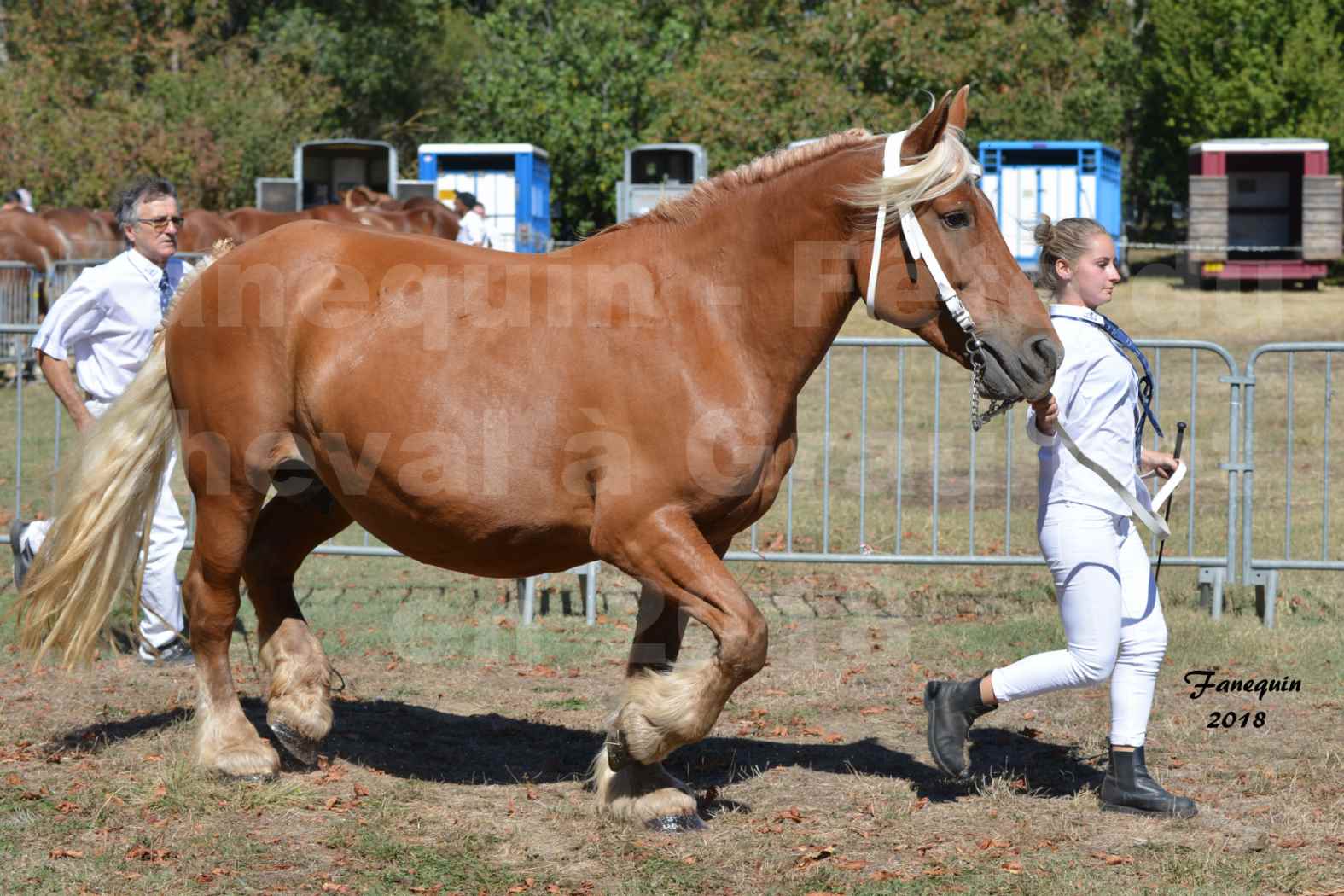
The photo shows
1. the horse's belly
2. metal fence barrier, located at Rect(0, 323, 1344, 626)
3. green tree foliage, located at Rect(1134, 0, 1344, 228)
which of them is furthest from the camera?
green tree foliage, located at Rect(1134, 0, 1344, 228)

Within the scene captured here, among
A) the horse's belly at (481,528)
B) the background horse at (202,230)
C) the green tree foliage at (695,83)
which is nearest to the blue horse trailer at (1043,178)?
the green tree foliage at (695,83)

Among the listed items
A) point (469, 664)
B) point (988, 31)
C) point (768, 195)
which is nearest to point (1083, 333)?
point (768, 195)

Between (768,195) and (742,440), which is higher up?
(768,195)

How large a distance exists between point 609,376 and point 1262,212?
24242 mm

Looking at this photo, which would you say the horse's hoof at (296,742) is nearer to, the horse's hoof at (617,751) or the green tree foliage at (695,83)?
the horse's hoof at (617,751)

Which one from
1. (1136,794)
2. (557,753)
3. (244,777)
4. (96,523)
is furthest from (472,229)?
(1136,794)

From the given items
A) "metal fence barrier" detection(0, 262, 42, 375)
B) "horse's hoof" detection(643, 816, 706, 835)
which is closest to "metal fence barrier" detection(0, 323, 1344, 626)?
"metal fence barrier" detection(0, 262, 42, 375)

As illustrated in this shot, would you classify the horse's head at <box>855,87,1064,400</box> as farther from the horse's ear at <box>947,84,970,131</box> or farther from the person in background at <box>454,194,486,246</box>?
the person in background at <box>454,194,486,246</box>

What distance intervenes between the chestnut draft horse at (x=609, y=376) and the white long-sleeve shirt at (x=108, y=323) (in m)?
1.42

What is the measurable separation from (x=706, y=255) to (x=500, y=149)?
898 inches

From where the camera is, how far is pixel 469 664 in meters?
6.84

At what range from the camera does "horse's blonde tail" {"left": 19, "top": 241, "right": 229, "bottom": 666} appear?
5262mm

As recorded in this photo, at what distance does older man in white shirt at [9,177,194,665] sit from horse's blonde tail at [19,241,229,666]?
91cm

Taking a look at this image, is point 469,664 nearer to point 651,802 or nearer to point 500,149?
point 651,802
